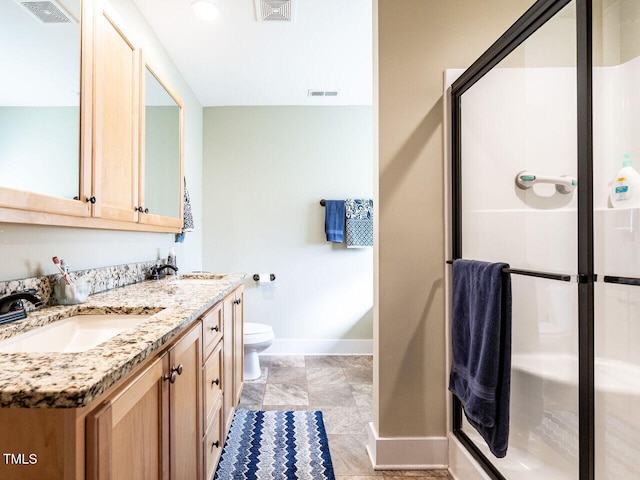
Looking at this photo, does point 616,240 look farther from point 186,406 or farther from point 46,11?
point 46,11

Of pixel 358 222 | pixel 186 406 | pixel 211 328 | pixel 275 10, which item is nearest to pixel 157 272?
pixel 211 328

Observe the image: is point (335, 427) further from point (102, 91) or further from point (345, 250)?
point (102, 91)

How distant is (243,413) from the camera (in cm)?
228

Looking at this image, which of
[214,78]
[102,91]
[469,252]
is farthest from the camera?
[214,78]

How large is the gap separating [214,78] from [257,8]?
3.25 ft

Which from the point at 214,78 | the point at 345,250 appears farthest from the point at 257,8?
the point at 345,250

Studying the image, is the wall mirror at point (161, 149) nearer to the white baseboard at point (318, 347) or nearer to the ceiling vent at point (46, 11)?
the ceiling vent at point (46, 11)

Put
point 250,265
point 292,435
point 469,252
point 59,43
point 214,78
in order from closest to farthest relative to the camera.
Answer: point 59,43 → point 469,252 → point 292,435 → point 214,78 → point 250,265

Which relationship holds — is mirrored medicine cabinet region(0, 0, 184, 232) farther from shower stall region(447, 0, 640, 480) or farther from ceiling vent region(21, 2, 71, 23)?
shower stall region(447, 0, 640, 480)

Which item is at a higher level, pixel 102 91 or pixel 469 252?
pixel 102 91

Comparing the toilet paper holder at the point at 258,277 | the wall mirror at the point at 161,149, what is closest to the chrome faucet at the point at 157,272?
the wall mirror at the point at 161,149

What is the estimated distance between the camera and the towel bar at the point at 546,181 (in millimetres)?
1206

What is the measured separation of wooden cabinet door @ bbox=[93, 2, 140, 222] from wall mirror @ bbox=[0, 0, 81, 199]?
0.12 meters

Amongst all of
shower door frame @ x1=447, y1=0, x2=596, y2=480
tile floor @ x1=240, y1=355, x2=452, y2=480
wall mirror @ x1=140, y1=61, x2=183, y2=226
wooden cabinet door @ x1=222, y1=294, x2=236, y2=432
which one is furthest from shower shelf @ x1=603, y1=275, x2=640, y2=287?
wall mirror @ x1=140, y1=61, x2=183, y2=226
